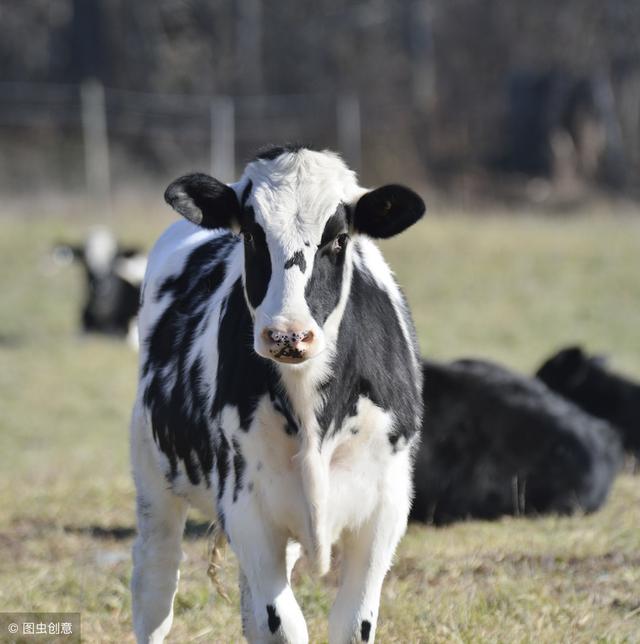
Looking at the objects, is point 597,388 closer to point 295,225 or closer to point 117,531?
point 117,531

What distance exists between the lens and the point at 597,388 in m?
10.4

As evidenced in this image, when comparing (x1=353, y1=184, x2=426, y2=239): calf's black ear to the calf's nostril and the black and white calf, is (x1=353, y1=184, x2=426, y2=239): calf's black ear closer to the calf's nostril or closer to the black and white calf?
the black and white calf

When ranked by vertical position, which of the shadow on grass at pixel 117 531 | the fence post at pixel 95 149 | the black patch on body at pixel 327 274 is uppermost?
the fence post at pixel 95 149

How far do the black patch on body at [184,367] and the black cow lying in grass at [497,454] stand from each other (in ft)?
8.83

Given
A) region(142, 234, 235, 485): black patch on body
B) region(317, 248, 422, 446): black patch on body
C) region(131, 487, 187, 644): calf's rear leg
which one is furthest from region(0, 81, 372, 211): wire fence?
region(317, 248, 422, 446): black patch on body

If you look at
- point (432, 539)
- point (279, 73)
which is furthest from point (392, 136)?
point (432, 539)

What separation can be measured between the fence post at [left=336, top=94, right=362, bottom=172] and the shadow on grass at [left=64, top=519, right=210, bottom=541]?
21.0 meters

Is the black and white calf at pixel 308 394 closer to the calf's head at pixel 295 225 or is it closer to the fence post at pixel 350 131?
the calf's head at pixel 295 225

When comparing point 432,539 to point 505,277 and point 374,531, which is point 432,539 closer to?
point 374,531

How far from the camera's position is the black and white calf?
4355 millimetres

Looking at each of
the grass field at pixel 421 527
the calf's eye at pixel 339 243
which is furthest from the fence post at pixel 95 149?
the calf's eye at pixel 339 243

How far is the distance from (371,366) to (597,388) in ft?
20.6

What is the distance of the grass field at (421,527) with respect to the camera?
5.56 m

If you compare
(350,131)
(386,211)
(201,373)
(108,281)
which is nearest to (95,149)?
(350,131)
